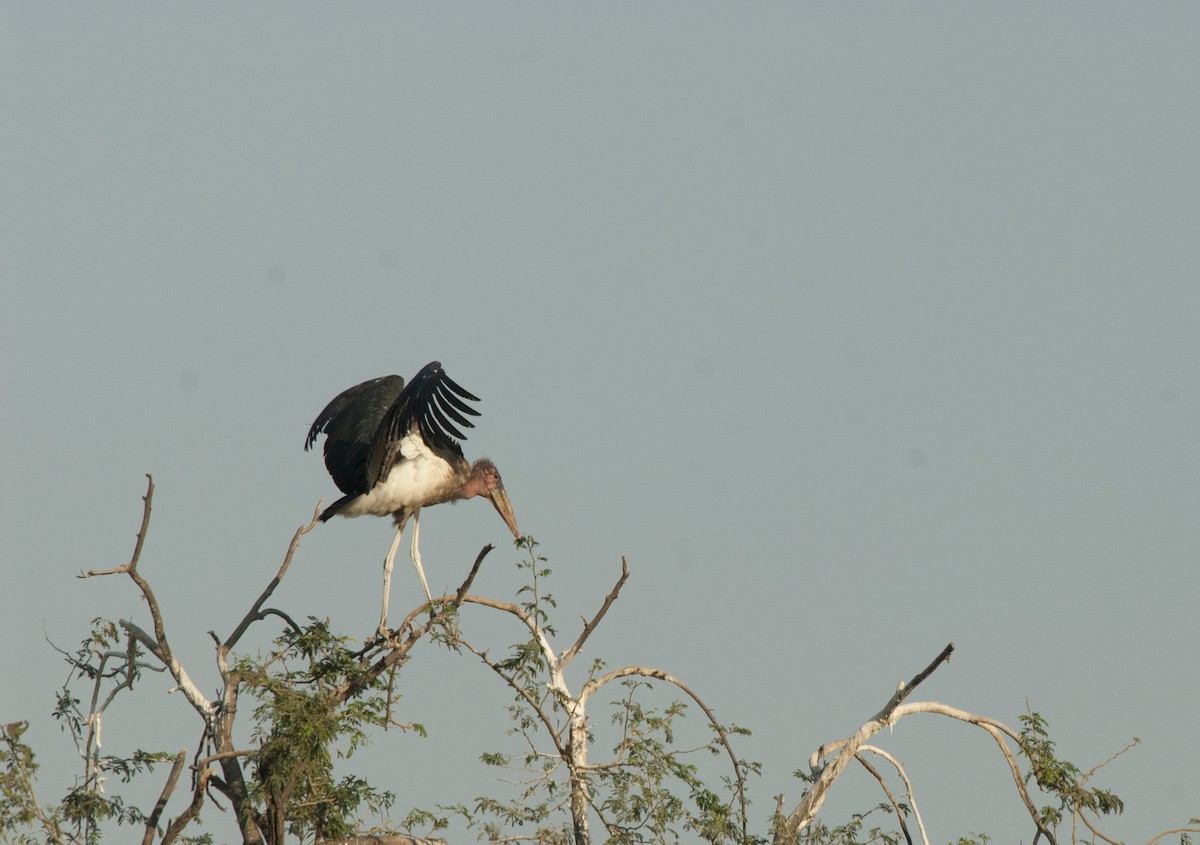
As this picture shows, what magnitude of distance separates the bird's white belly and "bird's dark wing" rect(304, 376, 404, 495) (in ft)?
0.52

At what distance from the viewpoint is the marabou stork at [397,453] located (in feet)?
34.8

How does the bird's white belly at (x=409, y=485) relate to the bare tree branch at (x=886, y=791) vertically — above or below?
above

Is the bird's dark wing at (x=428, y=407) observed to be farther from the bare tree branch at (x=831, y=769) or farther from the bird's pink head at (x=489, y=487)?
the bare tree branch at (x=831, y=769)

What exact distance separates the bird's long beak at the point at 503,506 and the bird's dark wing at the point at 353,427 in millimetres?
1103

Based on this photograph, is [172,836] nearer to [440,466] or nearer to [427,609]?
[427,609]

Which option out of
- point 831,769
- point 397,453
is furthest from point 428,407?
point 831,769

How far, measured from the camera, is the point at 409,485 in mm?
11672

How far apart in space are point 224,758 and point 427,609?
1.45 m

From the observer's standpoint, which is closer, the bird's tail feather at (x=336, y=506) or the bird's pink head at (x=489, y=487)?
the bird's tail feather at (x=336, y=506)

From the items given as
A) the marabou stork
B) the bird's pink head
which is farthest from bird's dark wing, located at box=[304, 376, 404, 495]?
the bird's pink head

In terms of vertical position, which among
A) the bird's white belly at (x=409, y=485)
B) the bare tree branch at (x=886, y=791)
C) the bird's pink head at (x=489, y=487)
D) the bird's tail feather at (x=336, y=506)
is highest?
the bird's pink head at (x=489, y=487)

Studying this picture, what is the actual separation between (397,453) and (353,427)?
355mm

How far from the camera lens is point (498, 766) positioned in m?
10.2

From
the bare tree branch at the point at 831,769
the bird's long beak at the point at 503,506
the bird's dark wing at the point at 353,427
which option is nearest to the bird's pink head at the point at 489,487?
the bird's long beak at the point at 503,506
